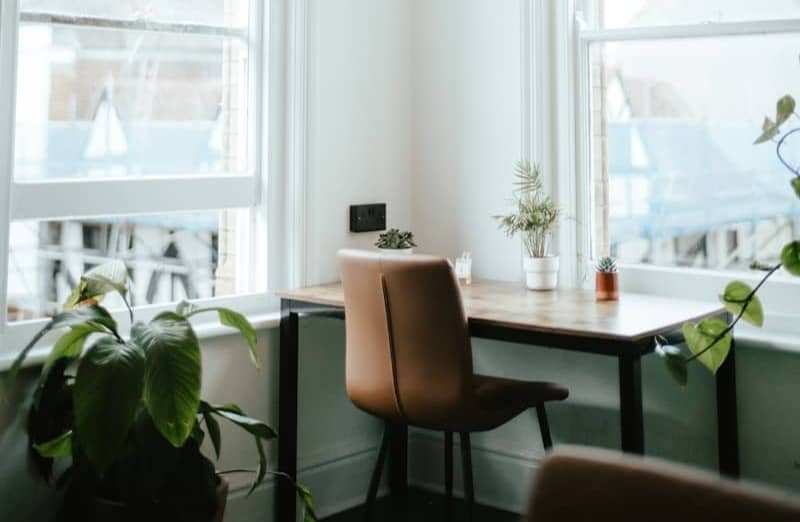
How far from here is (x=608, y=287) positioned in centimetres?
302

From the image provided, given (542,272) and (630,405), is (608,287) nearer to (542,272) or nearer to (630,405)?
(542,272)

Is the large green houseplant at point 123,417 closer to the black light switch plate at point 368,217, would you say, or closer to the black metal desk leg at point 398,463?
the black light switch plate at point 368,217

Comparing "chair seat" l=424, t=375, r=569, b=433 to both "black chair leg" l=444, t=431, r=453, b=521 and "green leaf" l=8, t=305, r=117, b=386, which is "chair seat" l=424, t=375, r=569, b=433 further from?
"green leaf" l=8, t=305, r=117, b=386

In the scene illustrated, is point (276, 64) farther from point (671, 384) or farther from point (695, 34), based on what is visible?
point (671, 384)

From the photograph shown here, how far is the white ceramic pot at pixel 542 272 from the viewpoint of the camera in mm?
3227

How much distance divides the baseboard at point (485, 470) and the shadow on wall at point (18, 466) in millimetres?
1454

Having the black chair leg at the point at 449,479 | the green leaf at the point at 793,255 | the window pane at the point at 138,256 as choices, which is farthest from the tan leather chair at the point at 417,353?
the green leaf at the point at 793,255

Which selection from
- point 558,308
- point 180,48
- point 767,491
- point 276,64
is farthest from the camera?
point 276,64

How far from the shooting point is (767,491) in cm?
86

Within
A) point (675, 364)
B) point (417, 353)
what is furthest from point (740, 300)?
point (417, 353)

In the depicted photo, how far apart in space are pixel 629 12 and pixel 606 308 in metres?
1.03

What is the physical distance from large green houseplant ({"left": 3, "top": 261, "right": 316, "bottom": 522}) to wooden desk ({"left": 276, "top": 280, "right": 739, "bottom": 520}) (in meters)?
0.52

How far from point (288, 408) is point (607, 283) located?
1.07m

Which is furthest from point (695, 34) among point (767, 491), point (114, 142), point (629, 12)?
point (767, 491)
